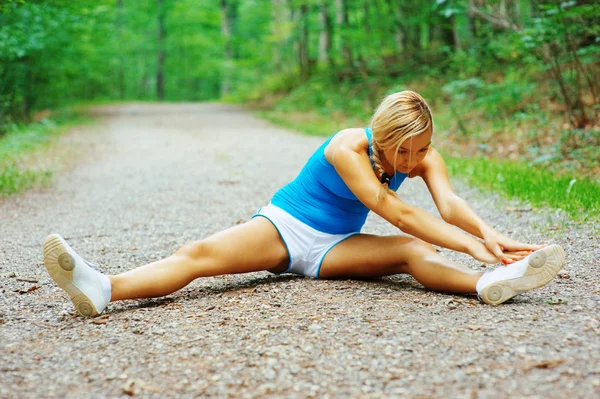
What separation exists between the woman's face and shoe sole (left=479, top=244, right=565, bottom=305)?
757 mm

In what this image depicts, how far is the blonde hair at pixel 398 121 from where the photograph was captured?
10.1ft

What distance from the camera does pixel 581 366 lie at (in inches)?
85.6

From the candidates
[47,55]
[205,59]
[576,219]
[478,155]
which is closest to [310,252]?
[576,219]

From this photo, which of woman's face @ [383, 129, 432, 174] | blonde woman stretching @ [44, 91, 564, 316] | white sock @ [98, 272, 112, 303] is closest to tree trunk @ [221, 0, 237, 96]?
blonde woman stretching @ [44, 91, 564, 316]

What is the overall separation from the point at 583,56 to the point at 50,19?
1023 cm

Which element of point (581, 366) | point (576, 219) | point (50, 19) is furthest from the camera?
point (50, 19)

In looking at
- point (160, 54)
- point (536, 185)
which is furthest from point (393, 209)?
point (160, 54)

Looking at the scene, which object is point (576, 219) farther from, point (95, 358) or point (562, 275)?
point (95, 358)

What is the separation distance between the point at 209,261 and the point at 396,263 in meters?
1.06

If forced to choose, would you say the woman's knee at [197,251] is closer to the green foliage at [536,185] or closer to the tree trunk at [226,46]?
the green foliage at [536,185]

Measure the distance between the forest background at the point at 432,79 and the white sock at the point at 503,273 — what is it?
1.91m

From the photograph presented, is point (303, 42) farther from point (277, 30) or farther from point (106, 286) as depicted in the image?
point (106, 286)

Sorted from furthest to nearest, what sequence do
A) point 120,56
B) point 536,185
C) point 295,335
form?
point 120,56 < point 536,185 < point 295,335

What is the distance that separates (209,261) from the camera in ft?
11.0
